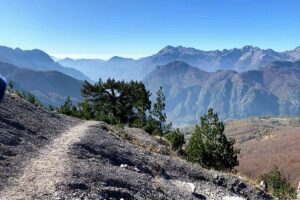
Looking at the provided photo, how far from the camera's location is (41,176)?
22703 mm

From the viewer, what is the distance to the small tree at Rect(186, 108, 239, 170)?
6888 centimetres

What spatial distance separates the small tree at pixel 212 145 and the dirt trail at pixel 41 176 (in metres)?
39.1

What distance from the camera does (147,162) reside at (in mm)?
37781

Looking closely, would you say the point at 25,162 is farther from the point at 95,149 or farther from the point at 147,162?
the point at 147,162

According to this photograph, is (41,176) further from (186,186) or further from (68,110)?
(68,110)

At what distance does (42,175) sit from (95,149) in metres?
13.9

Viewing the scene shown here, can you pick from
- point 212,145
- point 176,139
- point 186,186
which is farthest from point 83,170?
point 176,139

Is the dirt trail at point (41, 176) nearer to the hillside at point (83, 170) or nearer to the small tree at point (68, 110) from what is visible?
the hillside at point (83, 170)

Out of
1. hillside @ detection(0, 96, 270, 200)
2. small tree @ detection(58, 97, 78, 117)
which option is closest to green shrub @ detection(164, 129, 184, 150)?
hillside @ detection(0, 96, 270, 200)

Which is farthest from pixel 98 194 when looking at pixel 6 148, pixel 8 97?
pixel 8 97

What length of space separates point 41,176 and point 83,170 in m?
3.47

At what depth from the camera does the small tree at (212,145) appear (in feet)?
226

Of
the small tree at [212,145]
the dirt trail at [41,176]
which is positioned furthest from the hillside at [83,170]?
the small tree at [212,145]

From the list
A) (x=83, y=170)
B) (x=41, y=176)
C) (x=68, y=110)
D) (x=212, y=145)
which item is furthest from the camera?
(x=68, y=110)
